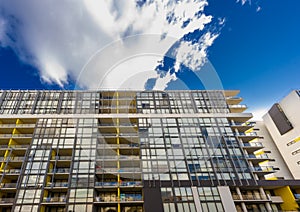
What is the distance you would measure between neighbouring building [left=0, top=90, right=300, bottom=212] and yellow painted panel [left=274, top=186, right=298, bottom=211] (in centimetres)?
14

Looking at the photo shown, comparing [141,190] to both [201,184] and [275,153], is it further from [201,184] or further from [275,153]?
[275,153]

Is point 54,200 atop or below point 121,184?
below

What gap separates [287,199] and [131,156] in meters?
25.1

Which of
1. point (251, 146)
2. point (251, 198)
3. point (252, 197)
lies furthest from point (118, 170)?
point (251, 146)

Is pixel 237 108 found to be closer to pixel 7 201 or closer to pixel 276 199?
pixel 276 199

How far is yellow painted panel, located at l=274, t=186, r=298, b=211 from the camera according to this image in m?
28.1

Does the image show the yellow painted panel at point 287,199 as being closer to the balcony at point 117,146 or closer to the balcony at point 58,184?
the balcony at point 117,146

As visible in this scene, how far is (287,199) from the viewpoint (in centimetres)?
2923

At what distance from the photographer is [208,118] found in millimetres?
36844

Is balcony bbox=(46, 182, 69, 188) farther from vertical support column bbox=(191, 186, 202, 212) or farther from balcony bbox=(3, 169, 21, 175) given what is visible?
vertical support column bbox=(191, 186, 202, 212)

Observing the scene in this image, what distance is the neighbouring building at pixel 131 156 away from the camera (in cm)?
2783

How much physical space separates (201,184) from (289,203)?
13554 millimetres

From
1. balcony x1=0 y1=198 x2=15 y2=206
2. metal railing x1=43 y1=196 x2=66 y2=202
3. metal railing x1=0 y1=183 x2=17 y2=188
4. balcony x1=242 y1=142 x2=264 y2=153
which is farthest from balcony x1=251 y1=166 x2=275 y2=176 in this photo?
metal railing x1=0 y1=183 x2=17 y2=188

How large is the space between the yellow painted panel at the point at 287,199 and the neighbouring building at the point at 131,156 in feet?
0.45
